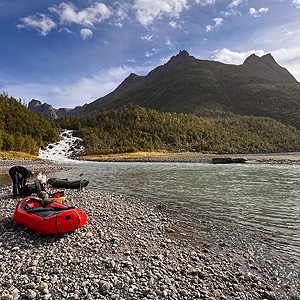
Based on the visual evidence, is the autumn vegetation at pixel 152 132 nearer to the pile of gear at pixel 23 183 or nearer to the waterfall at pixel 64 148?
the waterfall at pixel 64 148

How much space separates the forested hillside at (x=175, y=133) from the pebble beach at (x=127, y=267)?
320 feet

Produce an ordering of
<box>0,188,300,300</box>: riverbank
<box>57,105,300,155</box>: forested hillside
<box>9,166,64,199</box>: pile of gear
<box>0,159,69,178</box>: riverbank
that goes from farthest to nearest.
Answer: <box>57,105,300,155</box>: forested hillside, <box>0,159,69,178</box>: riverbank, <box>9,166,64,199</box>: pile of gear, <box>0,188,300,300</box>: riverbank

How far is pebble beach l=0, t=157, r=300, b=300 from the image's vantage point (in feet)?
18.2

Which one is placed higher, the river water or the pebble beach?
the pebble beach

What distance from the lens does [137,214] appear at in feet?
41.1

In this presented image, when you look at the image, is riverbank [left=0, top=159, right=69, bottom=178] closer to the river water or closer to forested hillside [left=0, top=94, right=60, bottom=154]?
the river water

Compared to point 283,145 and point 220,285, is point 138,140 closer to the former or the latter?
point 283,145

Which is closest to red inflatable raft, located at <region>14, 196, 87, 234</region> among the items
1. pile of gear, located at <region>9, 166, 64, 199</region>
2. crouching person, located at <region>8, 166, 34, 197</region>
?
pile of gear, located at <region>9, 166, 64, 199</region>

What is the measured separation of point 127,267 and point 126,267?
34 millimetres

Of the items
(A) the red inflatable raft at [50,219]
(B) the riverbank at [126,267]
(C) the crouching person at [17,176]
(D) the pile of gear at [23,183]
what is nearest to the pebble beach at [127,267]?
(B) the riverbank at [126,267]

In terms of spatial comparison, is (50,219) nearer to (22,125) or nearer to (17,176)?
(17,176)

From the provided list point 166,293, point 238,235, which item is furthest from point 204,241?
point 166,293

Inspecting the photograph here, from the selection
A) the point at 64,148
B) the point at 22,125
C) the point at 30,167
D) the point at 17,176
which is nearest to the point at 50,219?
the point at 17,176

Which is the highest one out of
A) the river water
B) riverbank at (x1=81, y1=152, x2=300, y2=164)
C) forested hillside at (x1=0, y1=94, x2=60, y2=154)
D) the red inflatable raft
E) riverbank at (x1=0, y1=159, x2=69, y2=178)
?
forested hillside at (x1=0, y1=94, x2=60, y2=154)
